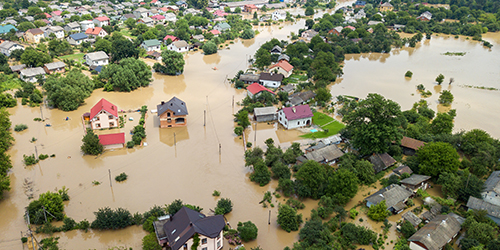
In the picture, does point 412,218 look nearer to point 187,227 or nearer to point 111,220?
point 187,227

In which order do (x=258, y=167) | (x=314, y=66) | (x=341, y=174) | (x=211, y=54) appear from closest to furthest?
(x=341, y=174) < (x=258, y=167) < (x=314, y=66) < (x=211, y=54)

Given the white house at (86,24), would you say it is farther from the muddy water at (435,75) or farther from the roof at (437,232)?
the roof at (437,232)

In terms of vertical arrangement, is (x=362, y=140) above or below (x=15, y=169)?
above

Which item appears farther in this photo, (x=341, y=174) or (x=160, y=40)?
(x=160, y=40)

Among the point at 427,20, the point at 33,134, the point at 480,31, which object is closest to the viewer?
the point at 33,134

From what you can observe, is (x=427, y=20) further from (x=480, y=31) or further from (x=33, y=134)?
(x=33, y=134)

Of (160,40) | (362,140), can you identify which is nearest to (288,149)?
(362,140)
